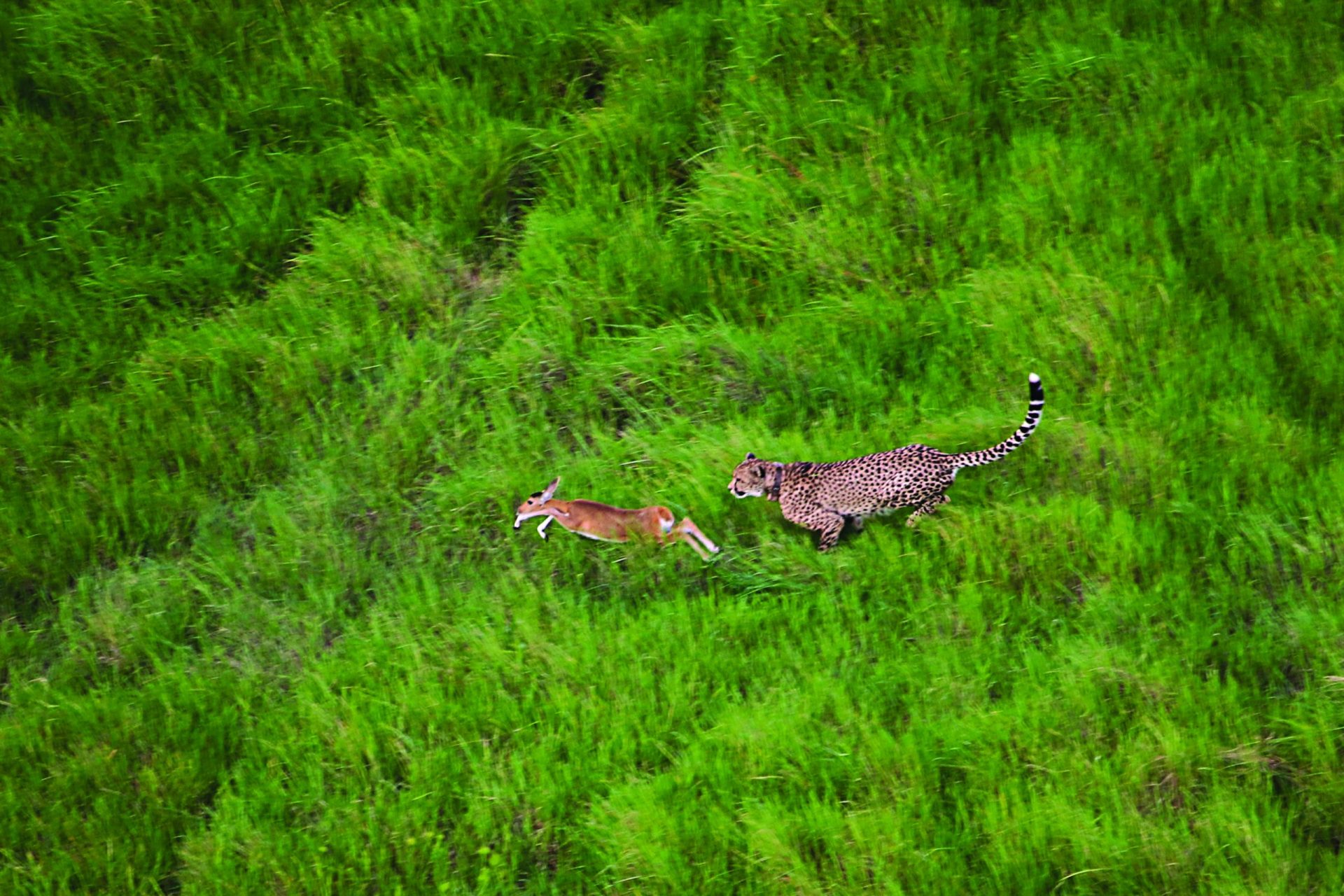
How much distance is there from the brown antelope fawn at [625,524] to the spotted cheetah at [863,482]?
0.25 metres

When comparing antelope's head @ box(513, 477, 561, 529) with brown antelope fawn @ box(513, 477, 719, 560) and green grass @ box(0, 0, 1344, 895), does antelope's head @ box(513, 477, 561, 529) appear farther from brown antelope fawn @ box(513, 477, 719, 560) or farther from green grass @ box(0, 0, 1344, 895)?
green grass @ box(0, 0, 1344, 895)

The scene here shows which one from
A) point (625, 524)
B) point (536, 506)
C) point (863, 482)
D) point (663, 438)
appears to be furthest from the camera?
point (663, 438)

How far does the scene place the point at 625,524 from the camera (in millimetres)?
5215

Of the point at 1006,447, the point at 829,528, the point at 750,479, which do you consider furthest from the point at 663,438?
the point at 1006,447

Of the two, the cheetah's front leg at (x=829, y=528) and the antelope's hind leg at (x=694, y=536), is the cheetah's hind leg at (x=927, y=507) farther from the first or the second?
the antelope's hind leg at (x=694, y=536)

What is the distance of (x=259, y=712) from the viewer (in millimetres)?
5000

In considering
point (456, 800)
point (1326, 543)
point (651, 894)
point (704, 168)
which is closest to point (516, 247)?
point (704, 168)

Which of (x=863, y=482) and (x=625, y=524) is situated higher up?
(x=863, y=482)

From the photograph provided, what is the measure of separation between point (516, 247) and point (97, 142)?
2375 mm

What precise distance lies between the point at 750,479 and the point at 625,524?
0.52 meters

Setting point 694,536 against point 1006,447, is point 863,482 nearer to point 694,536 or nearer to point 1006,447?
point 1006,447

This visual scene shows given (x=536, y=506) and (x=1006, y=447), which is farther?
(x=536, y=506)

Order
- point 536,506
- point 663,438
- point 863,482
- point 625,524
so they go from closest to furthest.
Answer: point 863,482, point 625,524, point 536,506, point 663,438

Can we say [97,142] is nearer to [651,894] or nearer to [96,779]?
[96,779]
